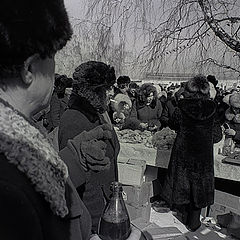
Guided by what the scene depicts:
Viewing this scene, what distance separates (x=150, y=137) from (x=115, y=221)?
286 centimetres

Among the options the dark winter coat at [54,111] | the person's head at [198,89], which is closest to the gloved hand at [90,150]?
the person's head at [198,89]

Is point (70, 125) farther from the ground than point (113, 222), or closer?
farther from the ground

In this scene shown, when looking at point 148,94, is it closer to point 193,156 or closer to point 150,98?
point 150,98

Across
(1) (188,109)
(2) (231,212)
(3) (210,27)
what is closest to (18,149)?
(1) (188,109)

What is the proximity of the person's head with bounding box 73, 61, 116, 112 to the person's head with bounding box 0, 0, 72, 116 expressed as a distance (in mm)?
1478

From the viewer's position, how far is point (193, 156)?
11.1 feet

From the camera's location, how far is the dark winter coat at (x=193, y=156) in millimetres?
3262

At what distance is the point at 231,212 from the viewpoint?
3.50 metres

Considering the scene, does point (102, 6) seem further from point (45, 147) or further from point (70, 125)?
point (45, 147)

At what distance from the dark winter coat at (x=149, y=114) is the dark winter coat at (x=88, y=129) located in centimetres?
213

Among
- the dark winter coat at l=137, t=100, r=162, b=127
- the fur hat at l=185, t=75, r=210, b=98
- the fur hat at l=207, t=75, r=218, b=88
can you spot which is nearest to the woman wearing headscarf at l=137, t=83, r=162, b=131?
the dark winter coat at l=137, t=100, r=162, b=127

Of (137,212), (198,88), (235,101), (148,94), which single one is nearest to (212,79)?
(148,94)

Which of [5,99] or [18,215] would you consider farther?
[5,99]

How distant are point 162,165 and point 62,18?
318 cm
